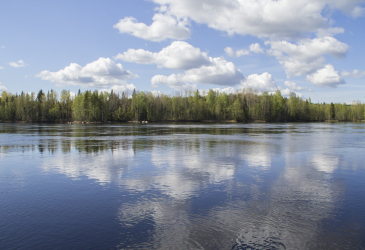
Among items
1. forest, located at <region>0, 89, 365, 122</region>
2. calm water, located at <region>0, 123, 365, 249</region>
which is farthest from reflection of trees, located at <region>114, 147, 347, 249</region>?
forest, located at <region>0, 89, 365, 122</region>

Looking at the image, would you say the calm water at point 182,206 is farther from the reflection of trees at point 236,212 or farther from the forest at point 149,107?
the forest at point 149,107

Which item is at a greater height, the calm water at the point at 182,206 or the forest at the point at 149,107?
the forest at the point at 149,107

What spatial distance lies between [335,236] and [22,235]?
892 centimetres

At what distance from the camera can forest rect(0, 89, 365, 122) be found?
13760 cm

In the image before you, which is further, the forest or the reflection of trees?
the forest

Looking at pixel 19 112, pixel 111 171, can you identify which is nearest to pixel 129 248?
pixel 111 171

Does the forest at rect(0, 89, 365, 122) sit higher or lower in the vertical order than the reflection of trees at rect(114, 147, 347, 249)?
higher

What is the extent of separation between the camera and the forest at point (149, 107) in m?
138

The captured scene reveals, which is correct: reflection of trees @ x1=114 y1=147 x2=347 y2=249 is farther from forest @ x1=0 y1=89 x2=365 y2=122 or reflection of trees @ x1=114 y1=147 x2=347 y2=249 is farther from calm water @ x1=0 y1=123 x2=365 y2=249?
forest @ x1=0 y1=89 x2=365 y2=122

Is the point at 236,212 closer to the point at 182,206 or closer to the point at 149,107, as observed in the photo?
the point at 182,206

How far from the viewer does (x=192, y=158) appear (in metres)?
21.1

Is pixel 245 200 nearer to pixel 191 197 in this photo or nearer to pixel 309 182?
pixel 191 197

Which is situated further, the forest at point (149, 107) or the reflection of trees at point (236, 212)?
the forest at point (149, 107)

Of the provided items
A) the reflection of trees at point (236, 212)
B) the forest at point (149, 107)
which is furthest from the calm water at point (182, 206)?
the forest at point (149, 107)
